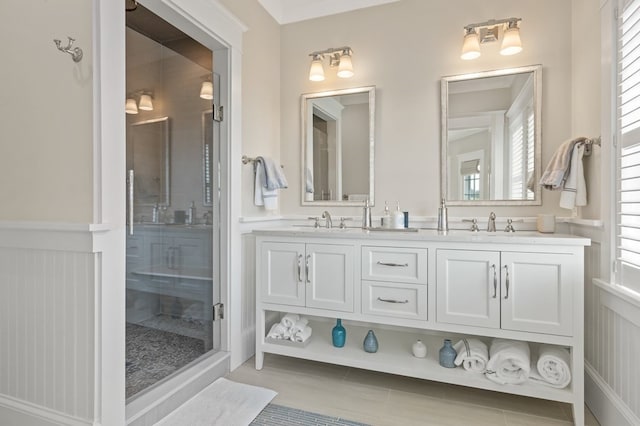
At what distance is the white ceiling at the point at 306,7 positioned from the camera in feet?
8.68

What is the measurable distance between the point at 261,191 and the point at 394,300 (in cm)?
120

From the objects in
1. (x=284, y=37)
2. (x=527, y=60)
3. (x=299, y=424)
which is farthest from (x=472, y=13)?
(x=299, y=424)

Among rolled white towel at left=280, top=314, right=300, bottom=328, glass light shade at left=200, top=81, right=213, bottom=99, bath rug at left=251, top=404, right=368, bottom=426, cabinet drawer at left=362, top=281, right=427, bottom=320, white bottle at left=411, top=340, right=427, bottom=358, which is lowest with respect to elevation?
bath rug at left=251, top=404, right=368, bottom=426

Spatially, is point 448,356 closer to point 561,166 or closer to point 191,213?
point 561,166

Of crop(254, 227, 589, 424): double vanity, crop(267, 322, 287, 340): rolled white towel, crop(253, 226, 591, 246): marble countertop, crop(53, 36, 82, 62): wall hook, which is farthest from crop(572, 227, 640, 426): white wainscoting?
crop(53, 36, 82, 62): wall hook

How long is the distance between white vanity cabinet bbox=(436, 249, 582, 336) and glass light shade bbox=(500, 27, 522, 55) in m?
1.30

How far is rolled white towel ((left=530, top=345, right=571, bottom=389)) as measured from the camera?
68.3 inches

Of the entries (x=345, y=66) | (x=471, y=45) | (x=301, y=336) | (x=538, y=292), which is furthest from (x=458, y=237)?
(x=345, y=66)

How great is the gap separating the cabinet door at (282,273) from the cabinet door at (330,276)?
0.20ft

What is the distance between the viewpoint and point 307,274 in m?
2.16

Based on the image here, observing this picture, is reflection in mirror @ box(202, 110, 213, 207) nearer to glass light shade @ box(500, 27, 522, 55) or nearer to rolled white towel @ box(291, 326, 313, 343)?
rolled white towel @ box(291, 326, 313, 343)

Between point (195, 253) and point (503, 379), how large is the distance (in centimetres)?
197

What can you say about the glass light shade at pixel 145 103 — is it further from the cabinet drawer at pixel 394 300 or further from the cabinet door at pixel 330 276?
the cabinet drawer at pixel 394 300

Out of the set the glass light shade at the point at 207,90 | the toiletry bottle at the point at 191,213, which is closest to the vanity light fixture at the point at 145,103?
the glass light shade at the point at 207,90
